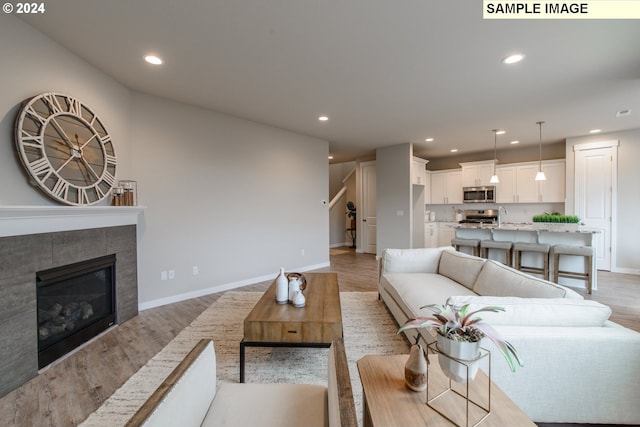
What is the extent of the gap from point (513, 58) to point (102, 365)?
4689 mm

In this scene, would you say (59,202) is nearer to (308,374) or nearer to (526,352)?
(308,374)

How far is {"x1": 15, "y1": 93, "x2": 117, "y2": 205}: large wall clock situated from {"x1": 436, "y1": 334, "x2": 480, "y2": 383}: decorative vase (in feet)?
10.2

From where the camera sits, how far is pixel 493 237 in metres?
5.07

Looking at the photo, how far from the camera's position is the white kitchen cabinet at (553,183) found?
20.0 ft

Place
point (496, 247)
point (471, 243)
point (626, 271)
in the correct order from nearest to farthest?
point (496, 247), point (471, 243), point (626, 271)

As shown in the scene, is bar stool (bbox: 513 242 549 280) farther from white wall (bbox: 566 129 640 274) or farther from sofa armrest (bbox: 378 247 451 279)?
white wall (bbox: 566 129 640 274)

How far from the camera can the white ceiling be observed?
212cm

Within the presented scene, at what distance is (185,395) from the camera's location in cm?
98

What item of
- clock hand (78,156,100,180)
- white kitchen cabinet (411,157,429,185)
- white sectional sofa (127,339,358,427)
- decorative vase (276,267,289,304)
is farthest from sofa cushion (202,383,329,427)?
white kitchen cabinet (411,157,429,185)

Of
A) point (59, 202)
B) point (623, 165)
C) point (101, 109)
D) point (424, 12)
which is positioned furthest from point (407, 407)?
point (623, 165)

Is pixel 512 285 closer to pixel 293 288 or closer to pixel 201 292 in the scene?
pixel 293 288

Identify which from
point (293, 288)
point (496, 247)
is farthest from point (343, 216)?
point (293, 288)

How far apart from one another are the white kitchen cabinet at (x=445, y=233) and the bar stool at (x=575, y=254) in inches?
115

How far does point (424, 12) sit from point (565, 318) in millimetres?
2293
